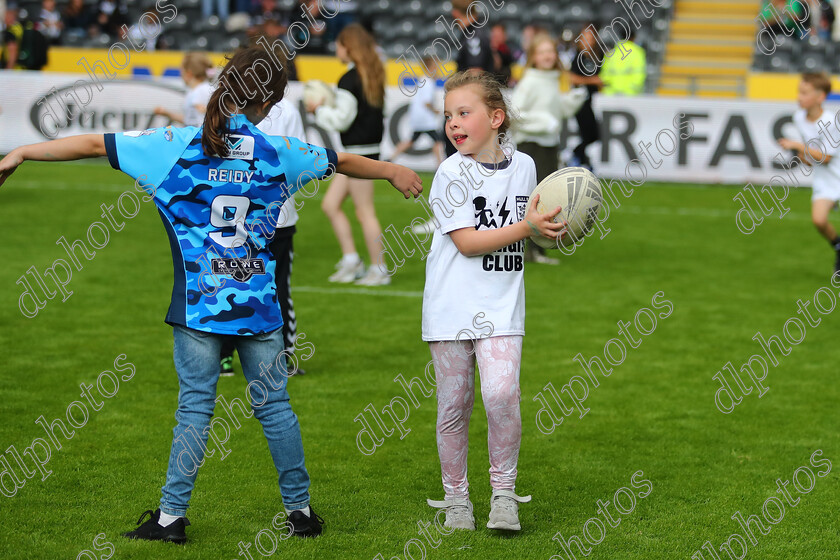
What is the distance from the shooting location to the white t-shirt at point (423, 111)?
52.6 ft

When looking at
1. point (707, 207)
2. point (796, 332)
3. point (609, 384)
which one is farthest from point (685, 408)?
point (707, 207)

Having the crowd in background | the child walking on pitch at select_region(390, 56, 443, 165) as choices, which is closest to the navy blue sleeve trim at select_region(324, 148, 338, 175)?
the child walking on pitch at select_region(390, 56, 443, 165)

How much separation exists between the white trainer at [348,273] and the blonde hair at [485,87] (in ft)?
18.2

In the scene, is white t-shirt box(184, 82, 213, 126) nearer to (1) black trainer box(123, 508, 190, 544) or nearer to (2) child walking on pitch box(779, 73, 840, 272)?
(2) child walking on pitch box(779, 73, 840, 272)

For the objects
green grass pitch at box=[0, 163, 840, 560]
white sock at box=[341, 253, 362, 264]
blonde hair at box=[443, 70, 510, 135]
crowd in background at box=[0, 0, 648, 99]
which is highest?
blonde hair at box=[443, 70, 510, 135]

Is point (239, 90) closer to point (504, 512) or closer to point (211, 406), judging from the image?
point (211, 406)

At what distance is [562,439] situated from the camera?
→ 559cm

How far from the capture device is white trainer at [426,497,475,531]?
4.25 m

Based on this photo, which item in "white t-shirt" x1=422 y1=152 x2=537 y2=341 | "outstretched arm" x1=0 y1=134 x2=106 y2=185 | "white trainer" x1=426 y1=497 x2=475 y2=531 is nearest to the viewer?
"outstretched arm" x1=0 y1=134 x2=106 y2=185

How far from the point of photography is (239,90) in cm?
381

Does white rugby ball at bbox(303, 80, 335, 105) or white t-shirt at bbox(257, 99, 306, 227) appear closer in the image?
white t-shirt at bbox(257, 99, 306, 227)

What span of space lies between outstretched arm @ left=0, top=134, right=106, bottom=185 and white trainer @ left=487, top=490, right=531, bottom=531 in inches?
78.5

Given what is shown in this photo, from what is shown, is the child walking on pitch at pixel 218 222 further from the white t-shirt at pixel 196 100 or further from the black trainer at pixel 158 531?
the white t-shirt at pixel 196 100

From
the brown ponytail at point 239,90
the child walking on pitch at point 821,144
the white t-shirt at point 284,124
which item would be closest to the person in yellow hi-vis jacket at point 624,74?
the child walking on pitch at point 821,144
